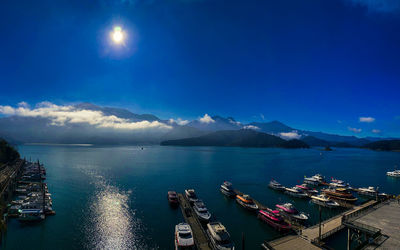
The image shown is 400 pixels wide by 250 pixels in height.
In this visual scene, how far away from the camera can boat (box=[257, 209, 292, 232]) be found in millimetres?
41812

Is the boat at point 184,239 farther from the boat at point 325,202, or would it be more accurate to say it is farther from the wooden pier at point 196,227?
the boat at point 325,202

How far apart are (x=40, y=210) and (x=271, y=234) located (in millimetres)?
59108

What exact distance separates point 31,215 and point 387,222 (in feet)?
253

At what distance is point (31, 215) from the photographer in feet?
155

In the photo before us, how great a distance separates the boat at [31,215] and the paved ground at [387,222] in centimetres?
6865

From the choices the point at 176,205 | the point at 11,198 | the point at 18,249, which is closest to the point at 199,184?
the point at 176,205

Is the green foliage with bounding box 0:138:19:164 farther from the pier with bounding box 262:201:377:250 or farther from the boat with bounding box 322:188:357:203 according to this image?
the boat with bounding box 322:188:357:203

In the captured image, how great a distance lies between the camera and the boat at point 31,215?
153 feet

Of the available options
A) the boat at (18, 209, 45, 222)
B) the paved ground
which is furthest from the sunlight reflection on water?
the paved ground

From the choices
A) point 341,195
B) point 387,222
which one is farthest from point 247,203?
point 341,195

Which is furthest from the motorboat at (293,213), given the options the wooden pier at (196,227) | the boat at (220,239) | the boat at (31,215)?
the boat at (31,215)

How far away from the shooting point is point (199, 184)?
289 ft

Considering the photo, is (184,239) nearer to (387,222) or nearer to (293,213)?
(293,213)

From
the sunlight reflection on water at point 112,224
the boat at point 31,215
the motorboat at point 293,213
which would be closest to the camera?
the sunlight reflection on water at point 112,224
